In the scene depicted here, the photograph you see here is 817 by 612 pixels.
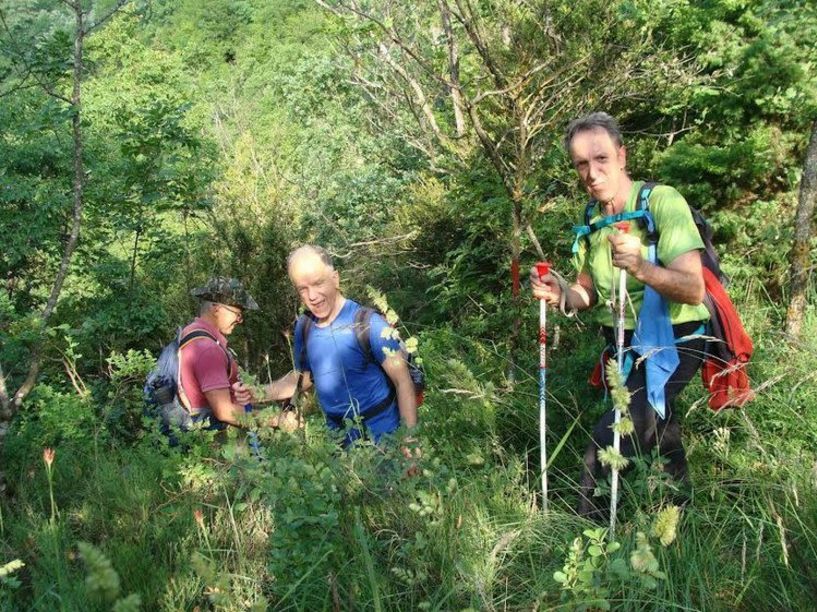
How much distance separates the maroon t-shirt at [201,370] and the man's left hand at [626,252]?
2.38 meters

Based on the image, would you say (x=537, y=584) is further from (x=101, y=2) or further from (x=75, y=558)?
(x=101, y=2)

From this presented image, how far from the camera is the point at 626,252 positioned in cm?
217

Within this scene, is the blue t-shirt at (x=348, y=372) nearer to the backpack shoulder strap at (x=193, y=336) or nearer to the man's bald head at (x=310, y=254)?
the man's bald head at (x=310, y=254)

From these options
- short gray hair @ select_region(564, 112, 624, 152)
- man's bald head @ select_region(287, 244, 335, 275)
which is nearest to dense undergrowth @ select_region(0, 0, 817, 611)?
man's bald head @ select_region(287, 244, 335, 275)

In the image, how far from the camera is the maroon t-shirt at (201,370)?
12.7 feet

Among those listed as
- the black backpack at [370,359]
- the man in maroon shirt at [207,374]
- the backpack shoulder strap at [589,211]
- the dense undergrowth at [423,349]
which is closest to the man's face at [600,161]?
the backpack shoulder strap at [589,211]

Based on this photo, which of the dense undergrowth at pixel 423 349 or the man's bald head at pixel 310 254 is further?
the man's bald head at pixel 310 254

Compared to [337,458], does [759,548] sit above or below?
below

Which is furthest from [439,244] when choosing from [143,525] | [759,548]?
[759,548]

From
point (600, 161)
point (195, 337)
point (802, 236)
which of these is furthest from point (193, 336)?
point (802, 236)

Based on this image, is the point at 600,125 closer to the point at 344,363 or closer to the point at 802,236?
the point at 344,363

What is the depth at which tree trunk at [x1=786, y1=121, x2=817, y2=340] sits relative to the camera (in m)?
3.73

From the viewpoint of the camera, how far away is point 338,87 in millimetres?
21656

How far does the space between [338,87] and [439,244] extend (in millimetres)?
13466
